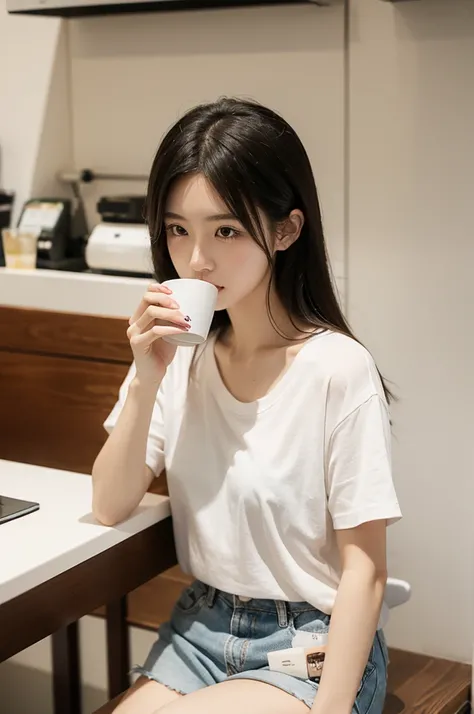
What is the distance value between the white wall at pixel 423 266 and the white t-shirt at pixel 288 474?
1.37ft

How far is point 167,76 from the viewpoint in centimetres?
223

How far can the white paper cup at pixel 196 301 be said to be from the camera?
1.40m

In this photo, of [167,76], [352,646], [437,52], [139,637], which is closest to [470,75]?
[437,52]

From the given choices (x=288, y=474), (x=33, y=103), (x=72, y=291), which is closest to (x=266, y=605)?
(x=288, y=474)

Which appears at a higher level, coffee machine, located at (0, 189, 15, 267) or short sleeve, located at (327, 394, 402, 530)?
coffee machine, located at (0, 189, 15, 267)

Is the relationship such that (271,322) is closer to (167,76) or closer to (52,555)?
(52,555)

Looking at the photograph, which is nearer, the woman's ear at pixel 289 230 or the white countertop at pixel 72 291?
the woman's ear at pixel 289 230

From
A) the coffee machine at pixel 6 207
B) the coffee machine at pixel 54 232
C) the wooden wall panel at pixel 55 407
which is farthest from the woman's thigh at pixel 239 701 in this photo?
the coffee machine at pixel 6 207

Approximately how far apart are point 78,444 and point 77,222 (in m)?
0.60

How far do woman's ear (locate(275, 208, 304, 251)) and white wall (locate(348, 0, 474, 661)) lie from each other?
18.1 inches

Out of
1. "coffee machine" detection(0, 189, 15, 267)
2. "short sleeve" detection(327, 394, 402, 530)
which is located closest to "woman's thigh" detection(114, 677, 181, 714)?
"short sleeve" detection(327, 394, 402, 530)

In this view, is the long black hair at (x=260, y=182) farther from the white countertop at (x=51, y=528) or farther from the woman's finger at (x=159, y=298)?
the white countertop at (x=51, y=528)

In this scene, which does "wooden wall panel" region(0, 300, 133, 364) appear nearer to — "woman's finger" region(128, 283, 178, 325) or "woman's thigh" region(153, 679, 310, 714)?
"woman's finger" region(128, 283, 178, 325)

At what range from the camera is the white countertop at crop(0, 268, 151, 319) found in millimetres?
2025
